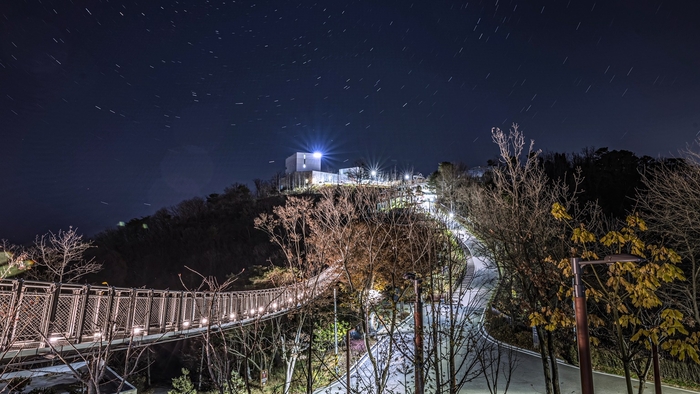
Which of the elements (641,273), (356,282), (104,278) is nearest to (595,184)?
(356,282)

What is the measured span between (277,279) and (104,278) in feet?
91.3

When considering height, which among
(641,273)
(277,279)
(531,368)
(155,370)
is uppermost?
(641,273)

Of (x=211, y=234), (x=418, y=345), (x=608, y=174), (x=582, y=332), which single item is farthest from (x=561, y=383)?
(x=211, y=234)

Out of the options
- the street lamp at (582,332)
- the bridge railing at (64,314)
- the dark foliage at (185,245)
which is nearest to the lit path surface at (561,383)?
the street lamp at (582,332)

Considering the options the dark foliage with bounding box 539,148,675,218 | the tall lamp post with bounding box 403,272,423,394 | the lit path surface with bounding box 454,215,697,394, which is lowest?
the lit path surface with bounding box 454,215,697,394

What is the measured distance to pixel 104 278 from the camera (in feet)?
129

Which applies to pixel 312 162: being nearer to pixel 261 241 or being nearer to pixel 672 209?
pixel 261 241

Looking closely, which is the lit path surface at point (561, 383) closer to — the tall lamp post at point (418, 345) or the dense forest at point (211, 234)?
the tall lamp post at point (418, 345)

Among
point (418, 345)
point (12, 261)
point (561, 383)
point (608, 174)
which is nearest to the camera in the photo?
point (418, 345)

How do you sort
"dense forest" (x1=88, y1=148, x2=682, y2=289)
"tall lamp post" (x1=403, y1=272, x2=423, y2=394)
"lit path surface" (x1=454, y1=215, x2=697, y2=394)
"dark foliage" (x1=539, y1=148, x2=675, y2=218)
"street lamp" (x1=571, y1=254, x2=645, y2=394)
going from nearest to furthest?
"street lamp" (x1=571, y1=254, x2=645, y2=394) → "tall lamp post" (x1=403, y1=272, x2=423, y2=394) → "lit path surface" (x1=454, y1=215, x2=697, y2=394) → "dark foliage" (x1=539, y1=148, x2=675, y2=218) → "dense forest" (x1=88, y1=148, x2=682, y2=289)

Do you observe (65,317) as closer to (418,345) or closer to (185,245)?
(418,345)

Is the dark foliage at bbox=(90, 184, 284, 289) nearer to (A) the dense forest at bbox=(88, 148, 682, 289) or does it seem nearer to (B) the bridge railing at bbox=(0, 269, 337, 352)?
(A) the dense forest at bbox=(88, 148, 682, 289)

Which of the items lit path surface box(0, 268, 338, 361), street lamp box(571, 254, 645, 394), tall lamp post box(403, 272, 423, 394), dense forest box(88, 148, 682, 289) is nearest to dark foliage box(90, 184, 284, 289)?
dense forest box(88, 148, 682, 289)

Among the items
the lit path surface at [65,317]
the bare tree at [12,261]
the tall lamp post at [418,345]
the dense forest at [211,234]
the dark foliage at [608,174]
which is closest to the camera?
the lit path surface at [65,317]
